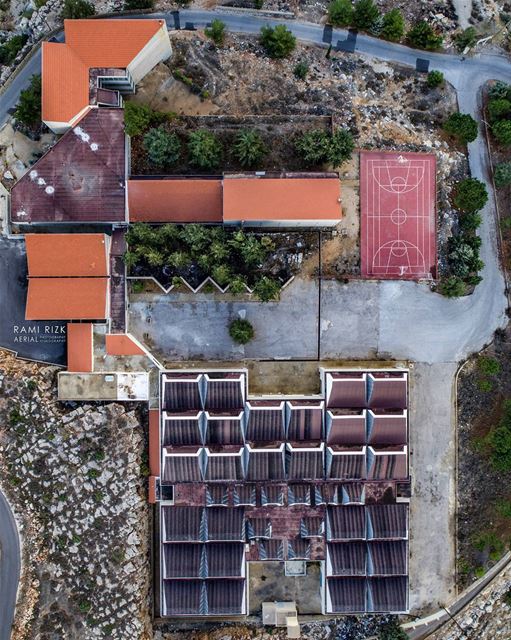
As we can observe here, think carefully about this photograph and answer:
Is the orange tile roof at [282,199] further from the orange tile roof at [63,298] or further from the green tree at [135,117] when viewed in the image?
the orange tile roof at [63,298]

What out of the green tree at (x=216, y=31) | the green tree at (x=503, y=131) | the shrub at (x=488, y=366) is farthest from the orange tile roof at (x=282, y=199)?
the shrub at (x=488, y=366)

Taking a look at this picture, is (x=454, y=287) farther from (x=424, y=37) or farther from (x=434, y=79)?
(x=424, y=37)

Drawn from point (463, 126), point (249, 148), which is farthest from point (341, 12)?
point (249, 148)

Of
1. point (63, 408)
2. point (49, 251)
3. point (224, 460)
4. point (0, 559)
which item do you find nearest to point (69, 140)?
point (49, 251)

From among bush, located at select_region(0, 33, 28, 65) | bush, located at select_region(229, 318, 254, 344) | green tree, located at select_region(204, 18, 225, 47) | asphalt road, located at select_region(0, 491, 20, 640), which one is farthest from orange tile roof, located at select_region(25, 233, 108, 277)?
green tree, located at select_region(204, 18, 225, 47)

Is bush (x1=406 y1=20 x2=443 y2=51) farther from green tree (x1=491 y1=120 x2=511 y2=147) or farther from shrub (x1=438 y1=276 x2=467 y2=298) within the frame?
shrub (x1=438 y1=276 x2=467 y2=298)

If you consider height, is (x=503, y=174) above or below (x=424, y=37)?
below
